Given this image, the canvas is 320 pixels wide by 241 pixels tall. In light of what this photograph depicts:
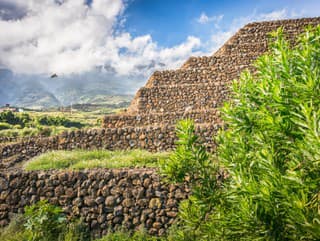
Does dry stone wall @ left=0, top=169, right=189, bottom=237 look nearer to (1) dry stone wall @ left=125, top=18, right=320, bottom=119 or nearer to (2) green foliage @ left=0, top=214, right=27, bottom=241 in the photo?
(2) green foliage @ left=0, top=214, right=27, bottom=241

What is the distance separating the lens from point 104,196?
946 centimetres

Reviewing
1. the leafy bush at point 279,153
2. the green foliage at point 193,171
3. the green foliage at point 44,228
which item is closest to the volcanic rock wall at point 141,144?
the green foliage at point 44,228

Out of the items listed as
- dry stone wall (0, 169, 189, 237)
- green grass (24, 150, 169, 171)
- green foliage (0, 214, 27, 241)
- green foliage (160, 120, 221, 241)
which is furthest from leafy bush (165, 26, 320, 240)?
green grass (24, 150, 169, 171)

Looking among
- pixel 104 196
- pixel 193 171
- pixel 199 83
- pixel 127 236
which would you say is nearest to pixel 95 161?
pixel 104 196

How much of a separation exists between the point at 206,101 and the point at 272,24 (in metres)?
9.43

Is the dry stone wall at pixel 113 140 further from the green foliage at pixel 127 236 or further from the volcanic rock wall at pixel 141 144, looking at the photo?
the green foliage at pixel 127 236

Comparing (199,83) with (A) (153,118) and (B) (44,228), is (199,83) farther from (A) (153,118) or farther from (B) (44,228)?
(B) (44,228)

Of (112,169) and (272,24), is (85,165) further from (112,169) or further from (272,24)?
(272,24)

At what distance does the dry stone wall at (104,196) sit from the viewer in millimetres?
9141

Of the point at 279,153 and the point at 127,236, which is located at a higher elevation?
the point at 279,153

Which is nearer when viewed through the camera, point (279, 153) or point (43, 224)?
point (279, 153)

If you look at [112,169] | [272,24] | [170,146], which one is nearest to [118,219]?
[112,169]

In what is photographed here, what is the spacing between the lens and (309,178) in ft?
9.70

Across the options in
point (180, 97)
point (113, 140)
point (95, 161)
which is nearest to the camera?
point (95, 161)
